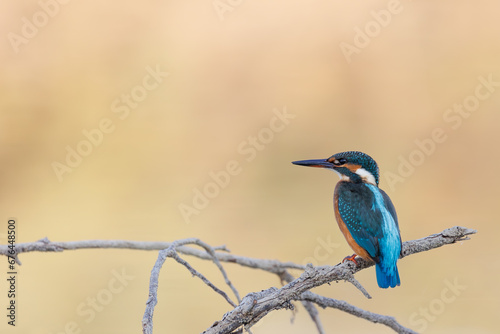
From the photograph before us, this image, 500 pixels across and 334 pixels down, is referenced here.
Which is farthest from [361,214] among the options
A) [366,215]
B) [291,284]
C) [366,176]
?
[291,284]

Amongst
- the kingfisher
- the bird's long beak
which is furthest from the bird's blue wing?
the bird's long beak

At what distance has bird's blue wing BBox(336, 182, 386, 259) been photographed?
186cm

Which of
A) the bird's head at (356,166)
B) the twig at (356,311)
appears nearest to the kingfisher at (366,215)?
the bird's head at (356,166)

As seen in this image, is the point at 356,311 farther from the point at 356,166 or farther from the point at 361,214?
the point at 356,166

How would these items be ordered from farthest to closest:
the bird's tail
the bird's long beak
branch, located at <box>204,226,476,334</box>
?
the bird's long beak < the bird's tail < branch, located at <box>204,226,476,334</box>

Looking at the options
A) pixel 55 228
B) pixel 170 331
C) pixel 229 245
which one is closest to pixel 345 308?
pixel 170 331

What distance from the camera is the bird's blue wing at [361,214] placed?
1859 mm

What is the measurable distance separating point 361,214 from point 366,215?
0.02 metres

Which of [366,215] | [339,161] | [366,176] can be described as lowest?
[366,215]

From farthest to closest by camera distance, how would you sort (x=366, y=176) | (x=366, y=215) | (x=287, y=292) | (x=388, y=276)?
(x=366, y=176), (x=366, y=215), (x=388, y=276), (x=287, y=292)

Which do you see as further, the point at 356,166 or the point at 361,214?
the point at 356,166

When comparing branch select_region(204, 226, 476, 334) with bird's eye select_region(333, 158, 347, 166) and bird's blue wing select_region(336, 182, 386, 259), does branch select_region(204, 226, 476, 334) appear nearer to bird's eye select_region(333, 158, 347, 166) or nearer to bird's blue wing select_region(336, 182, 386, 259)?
bird's blue wing select_region(336, 182, 386, 259)

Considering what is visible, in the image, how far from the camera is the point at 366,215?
1.95 m

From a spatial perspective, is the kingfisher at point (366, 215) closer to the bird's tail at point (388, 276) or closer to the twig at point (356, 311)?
the bird's tail at point (388, 276)
